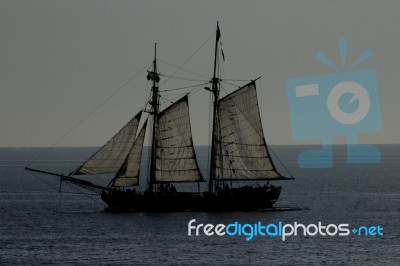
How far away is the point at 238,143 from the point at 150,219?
15.8 m

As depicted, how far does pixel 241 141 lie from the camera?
118500 millimetres

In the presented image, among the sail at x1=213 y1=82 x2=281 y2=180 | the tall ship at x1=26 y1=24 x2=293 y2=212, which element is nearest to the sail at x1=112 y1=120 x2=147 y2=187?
the tall ship at x1=26 y1=24 x2=293 y2=212

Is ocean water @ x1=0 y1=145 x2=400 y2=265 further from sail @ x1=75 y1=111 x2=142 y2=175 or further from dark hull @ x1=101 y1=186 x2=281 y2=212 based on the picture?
sail @ x1=75 y1=111 x2=142 y2=175

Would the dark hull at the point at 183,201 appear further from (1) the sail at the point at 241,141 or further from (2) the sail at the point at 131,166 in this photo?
(2) the sail at the point at 131,166

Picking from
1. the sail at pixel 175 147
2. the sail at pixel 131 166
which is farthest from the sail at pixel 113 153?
the sail at pixel 175 147

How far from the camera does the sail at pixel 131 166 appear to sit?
376 ft

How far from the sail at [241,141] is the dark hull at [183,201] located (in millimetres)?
2459

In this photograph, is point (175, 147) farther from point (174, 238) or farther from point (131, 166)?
point (174, 238)

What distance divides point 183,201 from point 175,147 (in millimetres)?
6947

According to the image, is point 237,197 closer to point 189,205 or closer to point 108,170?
point 189,205

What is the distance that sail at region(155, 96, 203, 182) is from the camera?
117125 millimetres

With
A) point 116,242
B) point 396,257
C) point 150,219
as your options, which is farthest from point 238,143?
point 396,257

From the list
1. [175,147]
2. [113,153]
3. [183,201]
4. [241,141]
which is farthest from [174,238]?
[241,141]

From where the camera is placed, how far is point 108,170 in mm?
113312
